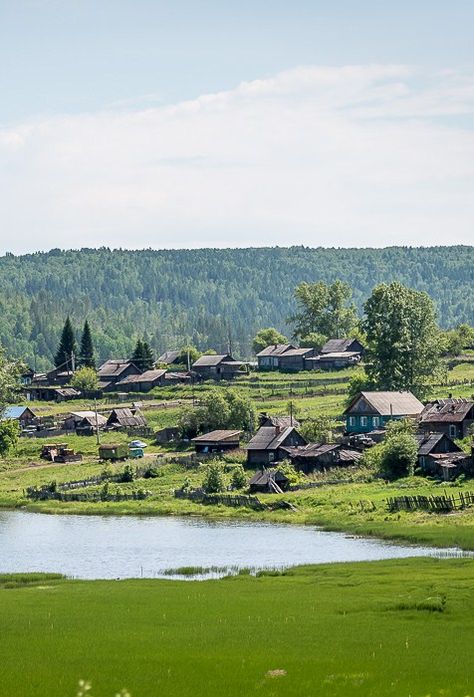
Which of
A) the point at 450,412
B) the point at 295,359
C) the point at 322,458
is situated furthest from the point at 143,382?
the point at 322,458

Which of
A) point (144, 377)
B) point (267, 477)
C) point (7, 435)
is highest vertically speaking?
point (144, 377)

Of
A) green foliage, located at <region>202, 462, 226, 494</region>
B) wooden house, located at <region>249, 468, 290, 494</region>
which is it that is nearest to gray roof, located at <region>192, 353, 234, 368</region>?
wooden house, located at <region>249, 468, 290, 494</region>

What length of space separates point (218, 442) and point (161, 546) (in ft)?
142

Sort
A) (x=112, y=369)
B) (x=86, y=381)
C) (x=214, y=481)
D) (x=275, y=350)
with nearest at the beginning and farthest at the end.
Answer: (x=214, y=481) < (x=86, y=381) < (x=112, y=369) < (x=275, y=350)

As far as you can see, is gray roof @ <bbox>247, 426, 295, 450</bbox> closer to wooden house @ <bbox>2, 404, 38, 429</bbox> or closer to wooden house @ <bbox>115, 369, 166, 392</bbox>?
wooden house @ <bbox>2, 404, 38, 429</bbox>

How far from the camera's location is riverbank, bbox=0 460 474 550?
72.1 metres

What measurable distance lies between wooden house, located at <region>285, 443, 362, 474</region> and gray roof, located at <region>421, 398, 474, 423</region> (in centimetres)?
809

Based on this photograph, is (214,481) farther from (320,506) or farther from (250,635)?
(250,635)

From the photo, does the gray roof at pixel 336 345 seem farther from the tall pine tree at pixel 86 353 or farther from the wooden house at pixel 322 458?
the wooden house at pixel 322 458

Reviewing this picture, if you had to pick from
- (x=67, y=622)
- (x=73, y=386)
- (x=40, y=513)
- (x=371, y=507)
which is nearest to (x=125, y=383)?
(x=73, y=386)

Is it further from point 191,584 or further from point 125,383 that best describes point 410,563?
point 125,383

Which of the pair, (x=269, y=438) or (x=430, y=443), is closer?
(x=430, y=443)

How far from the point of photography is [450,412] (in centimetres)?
10838

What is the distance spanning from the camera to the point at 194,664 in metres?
36.8
